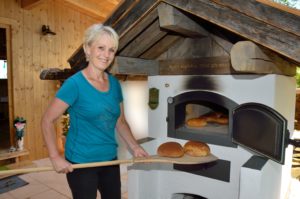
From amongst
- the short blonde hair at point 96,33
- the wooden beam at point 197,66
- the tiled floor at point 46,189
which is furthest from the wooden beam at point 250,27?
the tiled floor at point 46,189

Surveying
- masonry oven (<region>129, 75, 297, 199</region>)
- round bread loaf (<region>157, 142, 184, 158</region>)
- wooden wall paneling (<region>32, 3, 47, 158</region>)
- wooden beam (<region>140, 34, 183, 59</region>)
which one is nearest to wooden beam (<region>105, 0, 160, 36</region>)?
wooden beam (<region>140, 34, 183, 59</region>)

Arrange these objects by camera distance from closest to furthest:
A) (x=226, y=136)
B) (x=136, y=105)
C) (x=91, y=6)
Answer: (x=226, y=136), (x=136, y=105), (x=91, y=6)

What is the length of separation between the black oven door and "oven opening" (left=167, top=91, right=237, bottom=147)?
10cm

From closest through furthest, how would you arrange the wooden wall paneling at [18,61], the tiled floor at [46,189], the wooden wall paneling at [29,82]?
the tiled floor at [46,189], the wooden wall paneling at [18,61], the wooden wall paneling at [29,82]

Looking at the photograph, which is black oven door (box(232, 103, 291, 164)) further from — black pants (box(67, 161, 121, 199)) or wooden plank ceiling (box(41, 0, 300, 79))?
black pants (box(67, 161, 121, 199))

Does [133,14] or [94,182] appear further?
[133,14]

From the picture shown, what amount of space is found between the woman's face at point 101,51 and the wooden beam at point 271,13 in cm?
67

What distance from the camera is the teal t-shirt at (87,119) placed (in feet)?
4.07

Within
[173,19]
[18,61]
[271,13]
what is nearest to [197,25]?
[173,19]

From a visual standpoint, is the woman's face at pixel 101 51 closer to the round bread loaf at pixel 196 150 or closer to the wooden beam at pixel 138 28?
the wooden beam at pixel 138 28

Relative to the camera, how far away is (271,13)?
103cm

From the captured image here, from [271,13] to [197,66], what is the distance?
0.90m

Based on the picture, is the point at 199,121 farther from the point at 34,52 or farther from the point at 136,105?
the point at 34,52

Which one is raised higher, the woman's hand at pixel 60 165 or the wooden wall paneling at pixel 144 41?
the wooden wall paneling at pixel 144 41
